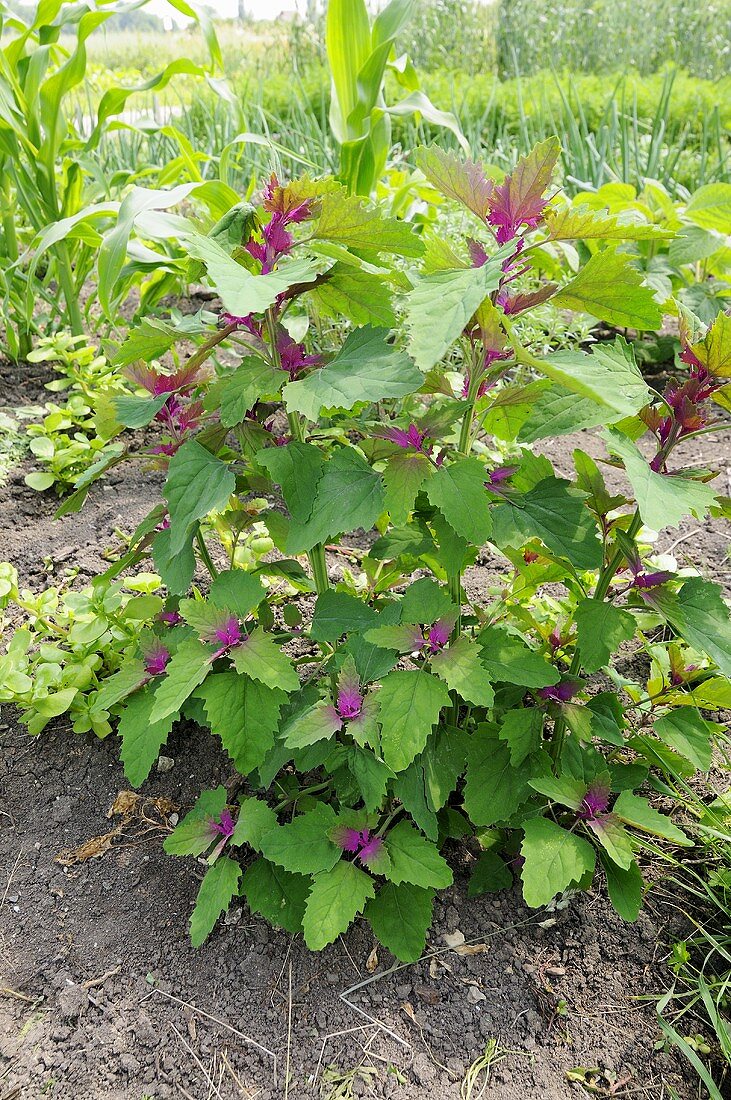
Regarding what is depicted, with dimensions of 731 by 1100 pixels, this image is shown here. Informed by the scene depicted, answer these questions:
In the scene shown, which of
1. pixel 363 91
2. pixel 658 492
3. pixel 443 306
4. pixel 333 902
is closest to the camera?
pixel 443 306

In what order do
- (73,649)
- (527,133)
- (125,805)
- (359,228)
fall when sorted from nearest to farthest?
(359,228)
(125,805)
(73,649)
(527,133)

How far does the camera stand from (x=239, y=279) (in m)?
0.97

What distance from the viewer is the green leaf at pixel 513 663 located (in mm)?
1220

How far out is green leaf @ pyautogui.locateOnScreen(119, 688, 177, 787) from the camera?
133 centimetres

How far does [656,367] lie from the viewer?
9.87 feet

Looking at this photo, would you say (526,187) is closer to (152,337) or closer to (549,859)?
(152,337)

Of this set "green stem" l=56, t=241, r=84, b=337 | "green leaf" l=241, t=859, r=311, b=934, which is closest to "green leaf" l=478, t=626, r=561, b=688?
"green leaf" l=241, t=859, r=311, b=934

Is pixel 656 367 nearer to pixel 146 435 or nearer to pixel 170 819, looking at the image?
pixel 146 435

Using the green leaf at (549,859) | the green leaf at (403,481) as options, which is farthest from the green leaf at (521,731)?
the green leaf at (403,481)

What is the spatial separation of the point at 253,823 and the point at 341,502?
58 centimetres

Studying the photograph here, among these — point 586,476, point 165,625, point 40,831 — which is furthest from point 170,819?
point 586,476

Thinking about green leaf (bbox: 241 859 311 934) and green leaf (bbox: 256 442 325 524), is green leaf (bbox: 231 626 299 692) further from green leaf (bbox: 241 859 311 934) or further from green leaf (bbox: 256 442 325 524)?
green leaf (bbox: 241 859 311 934)

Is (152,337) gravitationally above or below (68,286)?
above

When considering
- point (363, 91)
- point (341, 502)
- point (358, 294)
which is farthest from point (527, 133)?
point (341, 502)
